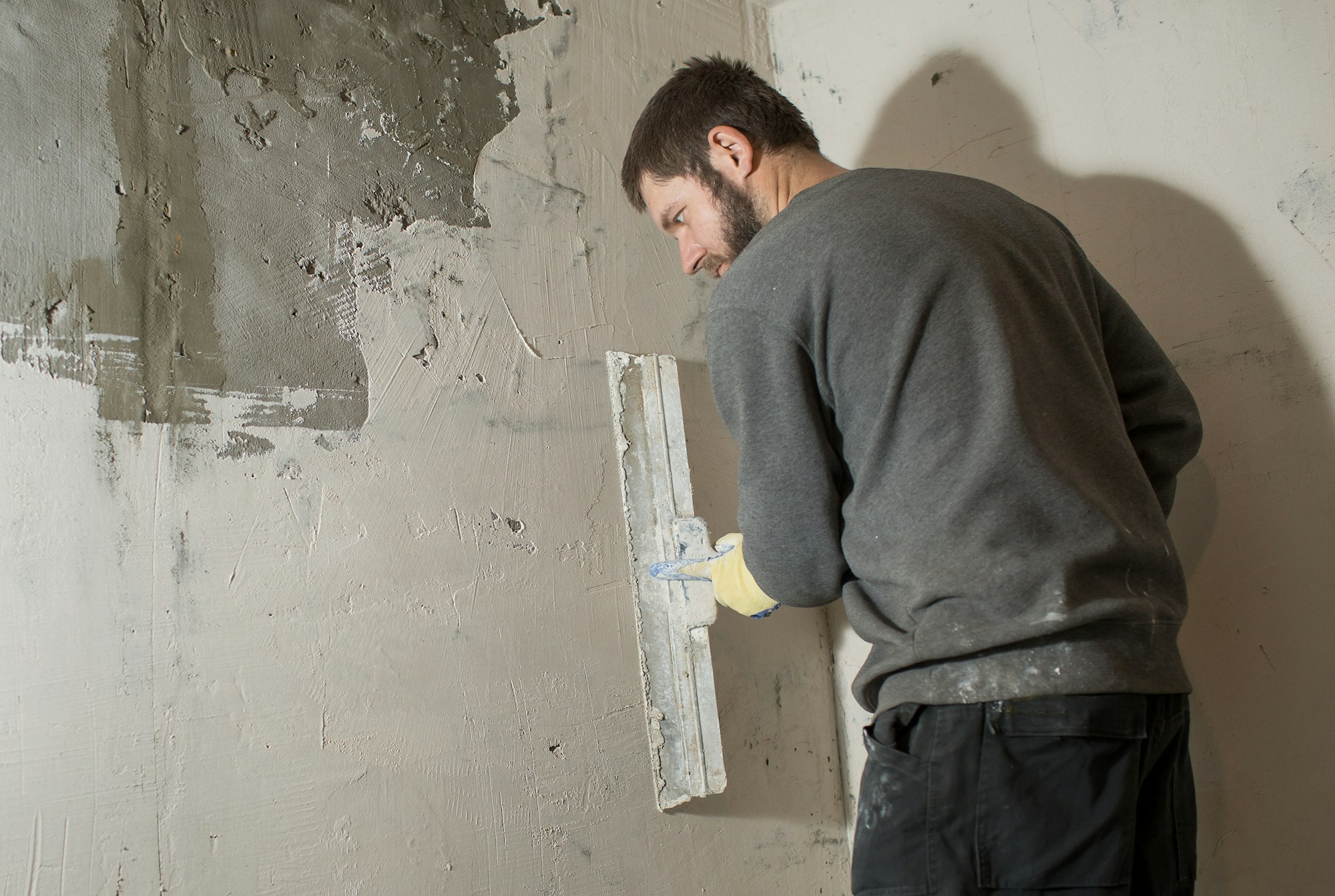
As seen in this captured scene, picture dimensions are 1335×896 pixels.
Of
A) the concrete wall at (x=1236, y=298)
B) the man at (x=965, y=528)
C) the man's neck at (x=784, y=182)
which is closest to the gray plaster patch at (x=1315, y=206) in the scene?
the concrete wall at (x=1236, y=298)

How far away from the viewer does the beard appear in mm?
1295

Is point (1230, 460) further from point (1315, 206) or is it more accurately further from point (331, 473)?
point (331, 473)

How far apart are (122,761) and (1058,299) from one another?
1.25 metres

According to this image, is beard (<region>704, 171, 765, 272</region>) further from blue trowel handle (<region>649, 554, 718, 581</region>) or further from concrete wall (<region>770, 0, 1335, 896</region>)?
concrete wall (<region>770, 0, 1335, 896</region>)

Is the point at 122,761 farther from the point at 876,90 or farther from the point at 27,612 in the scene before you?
the point at 876,90

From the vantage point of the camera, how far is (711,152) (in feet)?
4.27

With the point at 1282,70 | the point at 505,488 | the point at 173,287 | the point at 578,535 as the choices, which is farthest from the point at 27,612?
the point at 1282,70

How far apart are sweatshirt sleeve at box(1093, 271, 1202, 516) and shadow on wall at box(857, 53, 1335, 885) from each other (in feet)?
0.92

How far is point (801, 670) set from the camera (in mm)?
1821

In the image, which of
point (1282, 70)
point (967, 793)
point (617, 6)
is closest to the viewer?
point (967, 793)

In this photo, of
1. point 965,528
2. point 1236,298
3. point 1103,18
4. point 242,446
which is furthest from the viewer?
point 1103,18

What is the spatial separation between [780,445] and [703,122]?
1.80 feet

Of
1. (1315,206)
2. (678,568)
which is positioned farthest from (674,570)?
(1315,206)

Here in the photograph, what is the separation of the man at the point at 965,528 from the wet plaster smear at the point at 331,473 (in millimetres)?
487
